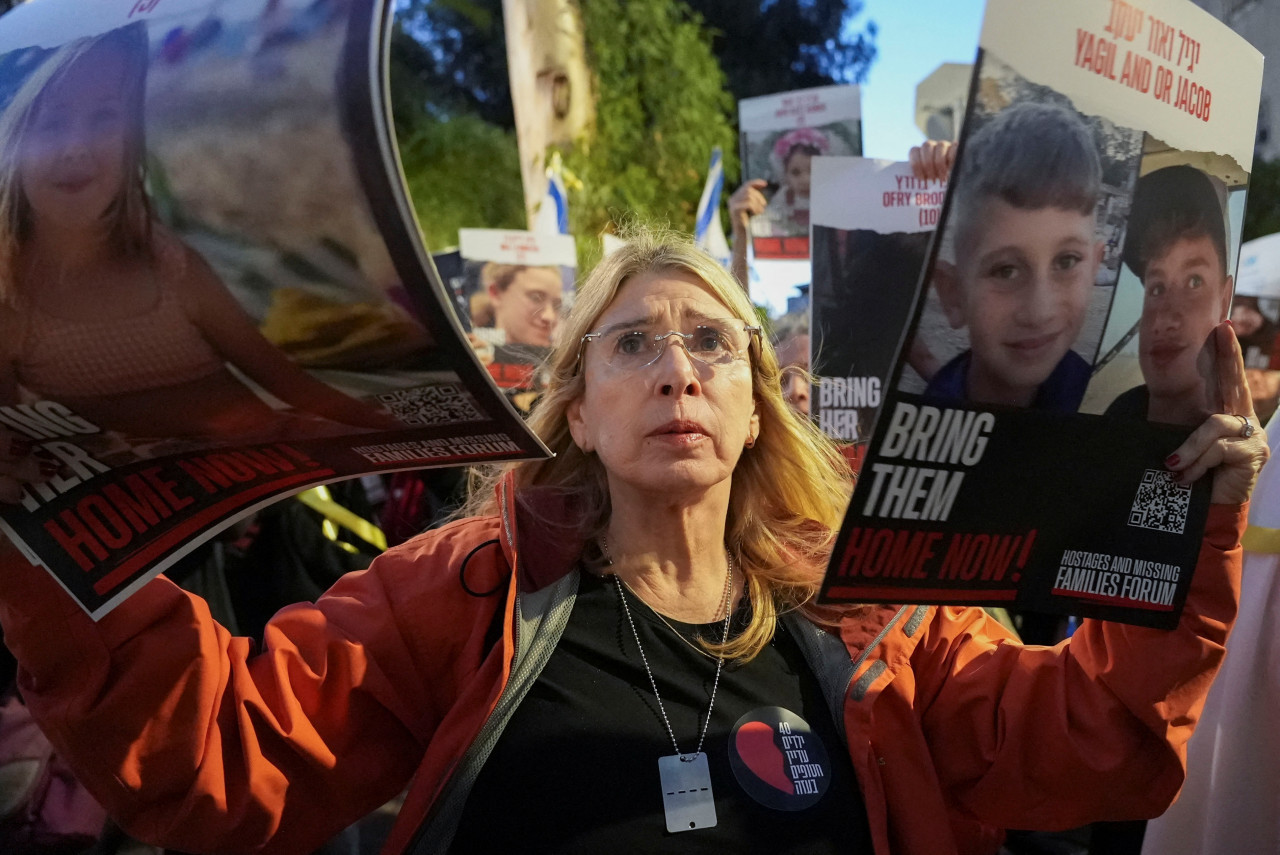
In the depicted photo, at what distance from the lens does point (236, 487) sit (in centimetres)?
152

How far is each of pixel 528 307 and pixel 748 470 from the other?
296 cm

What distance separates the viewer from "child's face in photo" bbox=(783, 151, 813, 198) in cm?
496

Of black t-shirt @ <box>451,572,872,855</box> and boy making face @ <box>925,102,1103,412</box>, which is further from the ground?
Answer: boy making face @ <box>925,102,1103,412</box>

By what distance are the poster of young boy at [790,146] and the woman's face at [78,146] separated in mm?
3933

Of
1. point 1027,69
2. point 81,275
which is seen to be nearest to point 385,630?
point 81,275

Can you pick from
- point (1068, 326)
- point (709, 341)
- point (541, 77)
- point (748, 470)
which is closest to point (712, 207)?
point (541, 77)

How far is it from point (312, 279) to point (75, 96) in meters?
0.29

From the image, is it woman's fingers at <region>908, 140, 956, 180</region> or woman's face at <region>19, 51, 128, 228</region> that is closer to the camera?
woman's face at <region>19, 51, 128, 228</region>

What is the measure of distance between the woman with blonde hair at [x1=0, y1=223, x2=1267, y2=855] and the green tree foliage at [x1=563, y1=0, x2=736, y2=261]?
626 centimetres

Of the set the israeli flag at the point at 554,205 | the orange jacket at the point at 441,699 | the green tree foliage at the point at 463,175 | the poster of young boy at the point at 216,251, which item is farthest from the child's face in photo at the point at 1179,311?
the green tree foliage at the point at 463,175

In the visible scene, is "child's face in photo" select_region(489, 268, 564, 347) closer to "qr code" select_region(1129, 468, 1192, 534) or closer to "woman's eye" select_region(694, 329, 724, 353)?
"woman's eye" select_region(694, 329, 724, 353)

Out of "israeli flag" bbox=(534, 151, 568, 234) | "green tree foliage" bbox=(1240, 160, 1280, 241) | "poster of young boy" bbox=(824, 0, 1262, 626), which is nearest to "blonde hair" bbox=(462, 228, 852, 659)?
"poster of young boy" bbox=(824, 0, 1262, 626)

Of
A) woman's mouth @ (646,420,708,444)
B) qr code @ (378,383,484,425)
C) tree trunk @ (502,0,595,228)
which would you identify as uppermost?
tree trunk @ (502,0,595,228)

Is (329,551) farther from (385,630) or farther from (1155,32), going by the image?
(1155,32)
